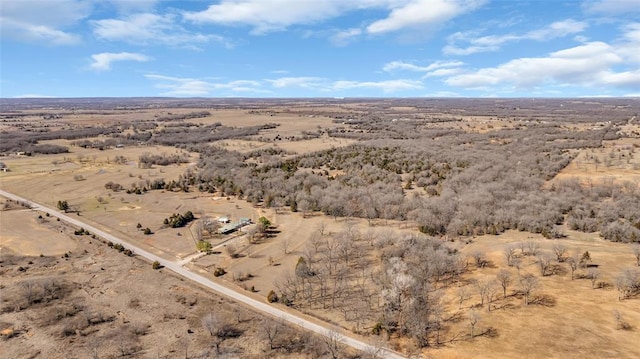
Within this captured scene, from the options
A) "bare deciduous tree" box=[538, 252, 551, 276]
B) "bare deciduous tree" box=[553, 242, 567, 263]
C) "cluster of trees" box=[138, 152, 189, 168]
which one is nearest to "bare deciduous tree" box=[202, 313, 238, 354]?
"bare deciduous tree" box=[538, 252, 551, 276]

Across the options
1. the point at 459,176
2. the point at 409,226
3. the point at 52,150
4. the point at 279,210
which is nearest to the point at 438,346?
the point at 409,226

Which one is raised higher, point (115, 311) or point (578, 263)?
point (578, 263)

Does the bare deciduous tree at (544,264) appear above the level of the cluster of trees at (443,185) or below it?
below

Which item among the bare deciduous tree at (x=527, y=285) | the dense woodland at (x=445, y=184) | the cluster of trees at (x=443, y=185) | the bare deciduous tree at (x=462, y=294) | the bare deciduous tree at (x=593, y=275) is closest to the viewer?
the bare deciduous tree at (x=527, y=285)

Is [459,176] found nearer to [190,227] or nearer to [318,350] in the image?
[190,227]

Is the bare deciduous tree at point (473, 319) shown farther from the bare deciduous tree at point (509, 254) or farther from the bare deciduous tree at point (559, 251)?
the bare deciduous tree at point (559, 251)

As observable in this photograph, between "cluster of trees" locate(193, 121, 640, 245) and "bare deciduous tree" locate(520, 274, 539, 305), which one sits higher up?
"cluster of trees" locate(193, 121, 640, 245)

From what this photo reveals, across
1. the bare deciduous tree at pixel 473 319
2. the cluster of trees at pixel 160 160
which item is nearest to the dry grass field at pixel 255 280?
the bare deciduous tree at pixel 473 319

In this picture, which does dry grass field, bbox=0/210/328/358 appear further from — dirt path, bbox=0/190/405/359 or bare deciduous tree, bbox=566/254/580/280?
bare deciduous tree, bbox=566/254/580/280

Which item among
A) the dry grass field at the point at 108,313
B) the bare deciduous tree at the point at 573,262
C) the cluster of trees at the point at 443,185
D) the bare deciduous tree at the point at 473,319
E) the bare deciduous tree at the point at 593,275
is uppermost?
the cluster of trees at the point at 443,185

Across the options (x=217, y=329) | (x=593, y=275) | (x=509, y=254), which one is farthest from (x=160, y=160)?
(x=593, y=275)

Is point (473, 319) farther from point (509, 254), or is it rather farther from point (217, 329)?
point (217, 329)
